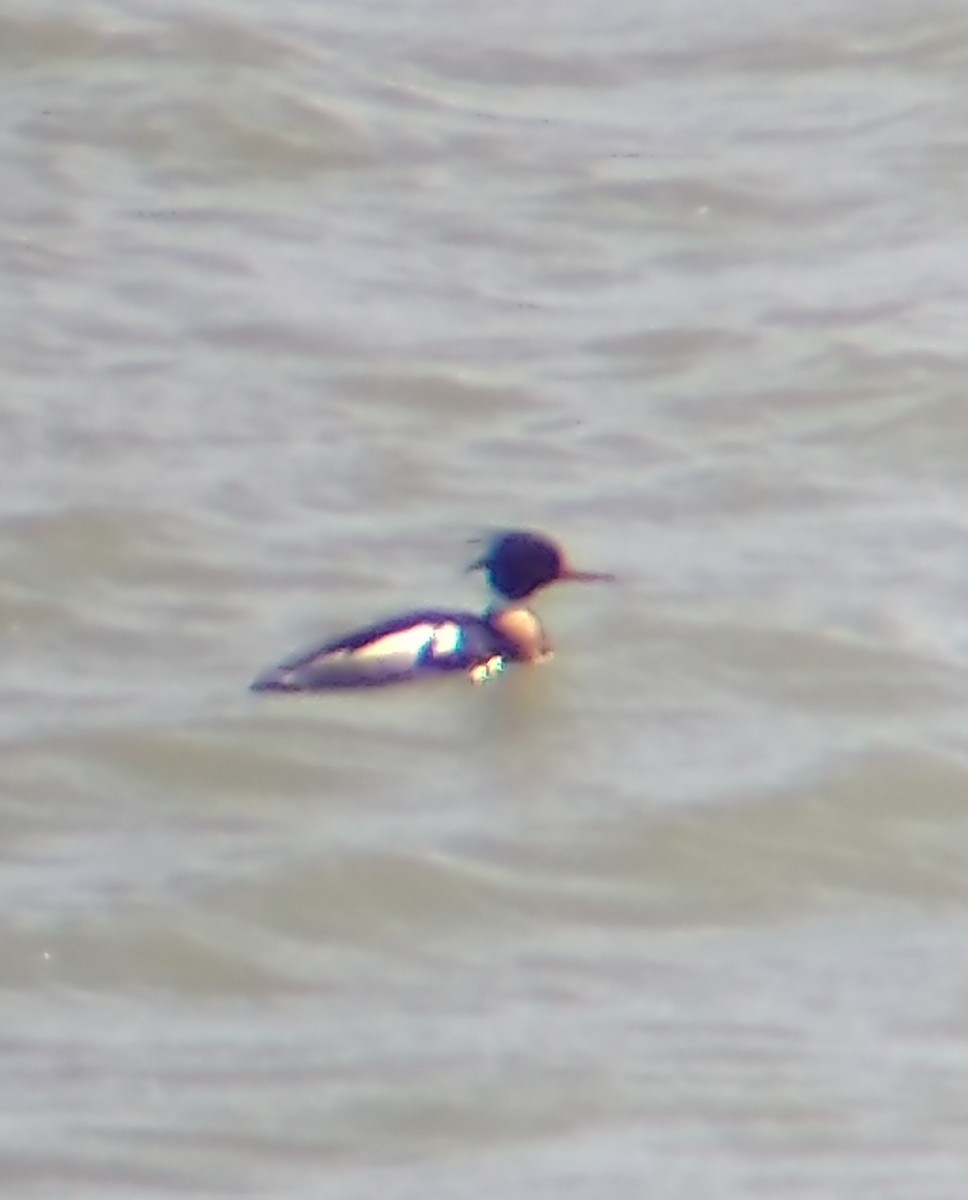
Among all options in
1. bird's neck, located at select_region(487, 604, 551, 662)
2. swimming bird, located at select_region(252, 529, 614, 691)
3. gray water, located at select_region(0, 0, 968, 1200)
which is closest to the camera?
gray water, located at select_region(0, 0, 968, 1200)

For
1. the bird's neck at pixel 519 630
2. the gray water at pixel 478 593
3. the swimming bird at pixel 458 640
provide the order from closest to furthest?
1. the gray water at pixel 478 593
2. the swimming bird at pixel 458 640
3. the bird's neck at pixel 519 630

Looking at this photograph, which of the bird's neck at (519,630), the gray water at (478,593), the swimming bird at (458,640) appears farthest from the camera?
the bird's neck at (519,630)

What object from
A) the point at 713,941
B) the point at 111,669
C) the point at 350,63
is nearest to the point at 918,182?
the point at 350,63

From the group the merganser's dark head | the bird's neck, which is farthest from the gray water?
the merganser's dark head

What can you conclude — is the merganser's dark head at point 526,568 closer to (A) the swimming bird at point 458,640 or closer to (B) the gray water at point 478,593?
(A) the swimming bird at point 458,640

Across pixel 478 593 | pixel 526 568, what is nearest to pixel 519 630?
pixel 526 568

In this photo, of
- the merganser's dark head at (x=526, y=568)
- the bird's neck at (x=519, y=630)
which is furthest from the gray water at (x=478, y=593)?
the merganser's dark head at (x=526, y=568)

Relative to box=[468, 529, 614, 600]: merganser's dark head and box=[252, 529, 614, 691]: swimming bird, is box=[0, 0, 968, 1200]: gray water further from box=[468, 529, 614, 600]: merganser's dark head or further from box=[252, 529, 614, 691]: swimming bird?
box=[468, 529, 614, 600]: merganser's dark head

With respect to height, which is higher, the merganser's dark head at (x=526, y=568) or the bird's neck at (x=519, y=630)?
the merganser's dark head at (x=526, y=568)
